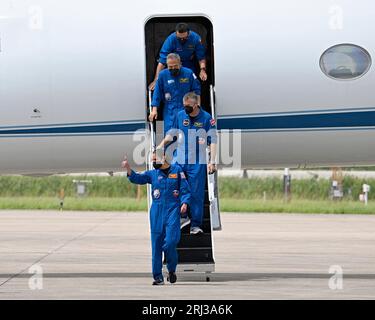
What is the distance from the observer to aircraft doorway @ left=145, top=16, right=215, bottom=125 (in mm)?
21047

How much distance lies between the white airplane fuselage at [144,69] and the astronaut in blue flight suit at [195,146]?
1.95 feet

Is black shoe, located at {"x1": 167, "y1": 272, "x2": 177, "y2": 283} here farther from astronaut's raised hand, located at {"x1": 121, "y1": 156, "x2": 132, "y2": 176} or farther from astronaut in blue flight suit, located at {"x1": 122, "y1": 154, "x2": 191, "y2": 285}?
astronaut's raised hand, located at {"x1": 121, "y1": 156, "x2": 132, "y2": 176}

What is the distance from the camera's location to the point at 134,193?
70500 millimetres

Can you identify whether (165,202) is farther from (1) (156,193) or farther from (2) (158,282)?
(2) (158,282)

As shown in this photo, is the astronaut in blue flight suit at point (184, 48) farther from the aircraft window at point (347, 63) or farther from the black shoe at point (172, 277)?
the black shoe at point (172, 277)

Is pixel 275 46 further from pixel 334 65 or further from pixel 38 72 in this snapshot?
pixel 38 72

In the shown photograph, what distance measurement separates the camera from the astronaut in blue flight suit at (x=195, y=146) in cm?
2048

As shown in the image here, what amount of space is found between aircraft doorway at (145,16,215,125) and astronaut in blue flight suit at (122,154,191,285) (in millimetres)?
1451

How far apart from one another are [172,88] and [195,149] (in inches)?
44.1

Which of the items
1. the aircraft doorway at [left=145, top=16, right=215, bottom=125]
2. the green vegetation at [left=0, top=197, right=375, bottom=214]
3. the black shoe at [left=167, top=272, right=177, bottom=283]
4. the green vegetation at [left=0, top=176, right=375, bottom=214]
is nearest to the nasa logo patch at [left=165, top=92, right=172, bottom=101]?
the aircraft doorway at [left=145, top=16, right=215, bottom=125]

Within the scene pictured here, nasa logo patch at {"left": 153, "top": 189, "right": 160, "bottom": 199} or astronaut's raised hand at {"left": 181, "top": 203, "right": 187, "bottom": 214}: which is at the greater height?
nasa logo patch at {"left": 153, "top": 189, "right": 160, "bottom": 199}

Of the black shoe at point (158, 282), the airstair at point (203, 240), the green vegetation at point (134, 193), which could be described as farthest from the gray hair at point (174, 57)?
the green vegetation at point (134, 193)
